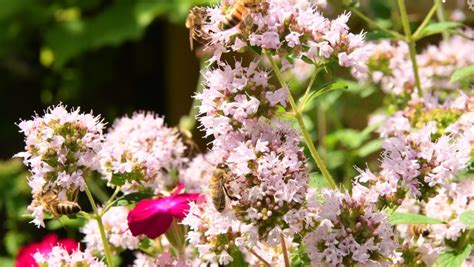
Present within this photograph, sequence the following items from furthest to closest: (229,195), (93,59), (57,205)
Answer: (93,59) < (57,205) < (229,195)

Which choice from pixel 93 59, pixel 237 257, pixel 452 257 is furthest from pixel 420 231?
pixel 93 59

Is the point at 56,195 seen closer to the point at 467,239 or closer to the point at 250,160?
the point at 250,160

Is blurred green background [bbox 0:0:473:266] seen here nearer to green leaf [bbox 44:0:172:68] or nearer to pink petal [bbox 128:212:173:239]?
green leaf [bbox 44:0:172:68]

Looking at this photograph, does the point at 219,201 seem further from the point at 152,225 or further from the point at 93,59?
the point at 93,59

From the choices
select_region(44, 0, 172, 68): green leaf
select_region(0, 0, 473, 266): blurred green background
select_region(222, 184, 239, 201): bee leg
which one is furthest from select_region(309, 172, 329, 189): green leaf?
select_region(44, 0, 172, 68): green leaf

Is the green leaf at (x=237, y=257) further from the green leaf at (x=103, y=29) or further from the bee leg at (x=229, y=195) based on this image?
the green leaf at (x=103, y=29)

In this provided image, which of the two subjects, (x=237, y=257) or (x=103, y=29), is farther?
(x=103, y=29)

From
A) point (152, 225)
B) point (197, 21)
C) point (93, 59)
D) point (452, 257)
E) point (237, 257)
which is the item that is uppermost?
point (93, 59)
